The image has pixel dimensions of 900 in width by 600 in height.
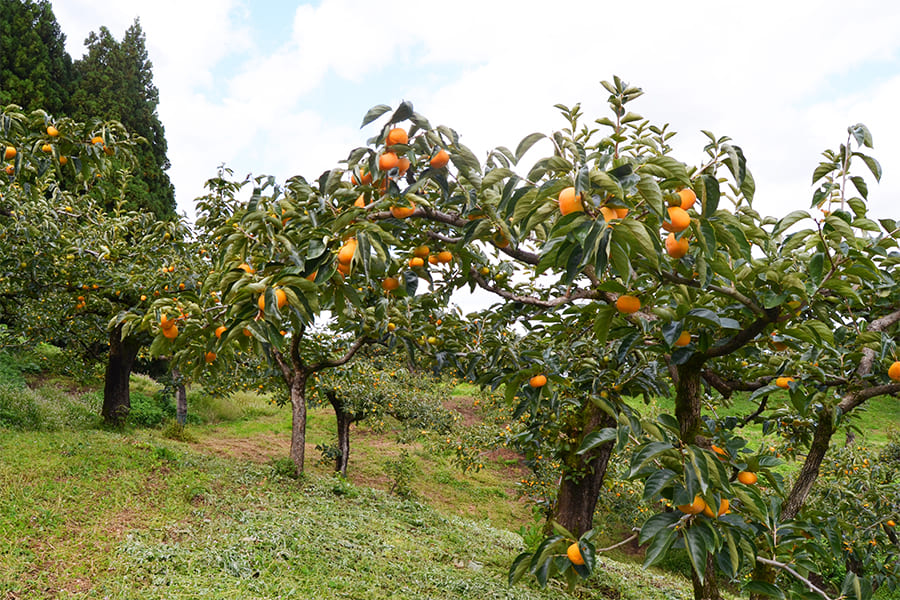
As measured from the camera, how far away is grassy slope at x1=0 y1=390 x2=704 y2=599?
3.43 meters

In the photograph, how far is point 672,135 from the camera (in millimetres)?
2436

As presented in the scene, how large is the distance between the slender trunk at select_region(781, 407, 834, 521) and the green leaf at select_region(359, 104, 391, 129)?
331cm

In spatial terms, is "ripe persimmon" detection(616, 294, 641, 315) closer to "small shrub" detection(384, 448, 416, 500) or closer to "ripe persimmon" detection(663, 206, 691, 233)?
"ripe persimmon" detection(663, 206, 691, 233)

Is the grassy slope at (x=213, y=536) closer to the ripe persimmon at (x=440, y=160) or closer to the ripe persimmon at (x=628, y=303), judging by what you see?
the ripe persimmon at (x=628, y=303)

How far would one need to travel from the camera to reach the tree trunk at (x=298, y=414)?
660cm

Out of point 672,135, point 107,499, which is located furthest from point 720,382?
point 107,499

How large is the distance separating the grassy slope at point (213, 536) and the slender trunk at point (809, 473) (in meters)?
1.97

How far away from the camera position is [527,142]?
1.64 meters

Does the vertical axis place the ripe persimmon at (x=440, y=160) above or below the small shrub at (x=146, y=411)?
above

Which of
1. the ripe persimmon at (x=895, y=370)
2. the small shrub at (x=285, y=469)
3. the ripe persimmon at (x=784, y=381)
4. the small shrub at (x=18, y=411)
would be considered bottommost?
the small shrub at (x=285, y=469)

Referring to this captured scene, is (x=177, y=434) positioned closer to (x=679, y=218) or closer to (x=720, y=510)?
(x=720, y=510)

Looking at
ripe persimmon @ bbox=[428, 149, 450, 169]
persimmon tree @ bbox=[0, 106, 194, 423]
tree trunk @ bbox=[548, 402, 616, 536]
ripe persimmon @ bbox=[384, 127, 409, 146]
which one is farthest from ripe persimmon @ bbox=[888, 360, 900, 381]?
persimmon tree @ bbox=[0, 106, 194, 423]

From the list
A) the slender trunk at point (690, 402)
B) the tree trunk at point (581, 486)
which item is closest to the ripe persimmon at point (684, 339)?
the slender trunk at point (690, 402)

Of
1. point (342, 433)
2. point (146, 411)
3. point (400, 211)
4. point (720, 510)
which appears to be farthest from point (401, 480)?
point (400, 211)
